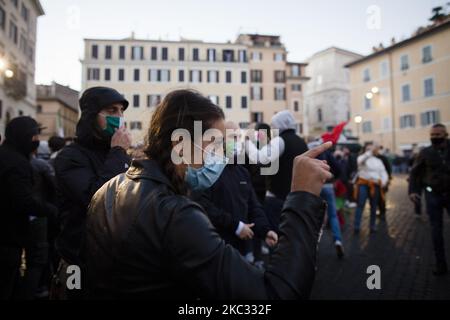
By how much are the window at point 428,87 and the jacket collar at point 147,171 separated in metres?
40.2

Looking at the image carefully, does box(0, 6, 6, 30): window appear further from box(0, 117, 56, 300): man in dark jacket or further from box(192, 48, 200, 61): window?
box(0, 117, 56, 300): man in dark jacket

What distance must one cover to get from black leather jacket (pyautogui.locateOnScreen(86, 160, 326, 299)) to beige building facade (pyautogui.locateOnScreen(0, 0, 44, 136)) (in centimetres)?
2937

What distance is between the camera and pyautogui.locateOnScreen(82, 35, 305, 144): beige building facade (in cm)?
4219

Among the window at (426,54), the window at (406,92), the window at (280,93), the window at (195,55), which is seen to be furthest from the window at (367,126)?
the window at (195,55)

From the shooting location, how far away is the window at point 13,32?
30184 millimetres

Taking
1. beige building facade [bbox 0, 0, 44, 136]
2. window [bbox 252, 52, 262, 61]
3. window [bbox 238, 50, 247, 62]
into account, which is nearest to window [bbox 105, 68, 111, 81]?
beige building facade [bbox 0, 0, 44, 136]

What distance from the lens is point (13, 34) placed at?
102 ft

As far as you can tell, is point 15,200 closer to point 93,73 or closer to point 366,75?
point 93,73

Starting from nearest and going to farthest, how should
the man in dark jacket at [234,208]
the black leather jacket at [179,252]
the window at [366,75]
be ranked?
the black leather jacket at [179,252]
the man in dark jacket at [234,208]
the window at [366,75]

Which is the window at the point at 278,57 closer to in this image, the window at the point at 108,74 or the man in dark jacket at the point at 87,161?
the window at the point at 108,74

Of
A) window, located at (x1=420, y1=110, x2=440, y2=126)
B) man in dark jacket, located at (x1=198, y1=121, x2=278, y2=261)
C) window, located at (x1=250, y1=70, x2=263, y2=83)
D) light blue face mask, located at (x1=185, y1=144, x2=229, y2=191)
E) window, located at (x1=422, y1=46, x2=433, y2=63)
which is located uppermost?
window, located at (x1=250, y1=70, x2=263, y2=83)

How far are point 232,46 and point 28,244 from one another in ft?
159

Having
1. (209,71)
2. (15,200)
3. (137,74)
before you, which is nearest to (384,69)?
(209,71)
